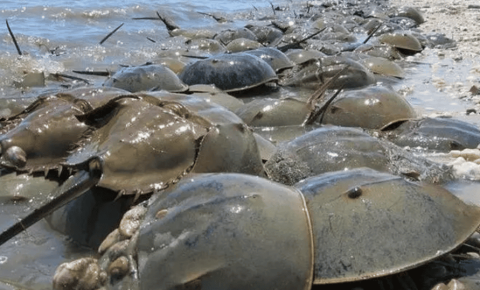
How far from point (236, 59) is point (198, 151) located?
2.83m

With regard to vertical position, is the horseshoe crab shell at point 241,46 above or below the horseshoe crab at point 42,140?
below

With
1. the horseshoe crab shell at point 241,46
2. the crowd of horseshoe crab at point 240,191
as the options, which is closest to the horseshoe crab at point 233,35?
the horseshoe crab shell at point 241,46

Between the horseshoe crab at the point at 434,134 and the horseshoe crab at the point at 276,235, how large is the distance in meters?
1.81

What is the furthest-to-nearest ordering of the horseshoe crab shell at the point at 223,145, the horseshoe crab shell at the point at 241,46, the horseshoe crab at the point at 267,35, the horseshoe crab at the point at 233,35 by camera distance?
the horseshoe crab at the point at 267,35 < the horseshoe crab at the point at 233,35 < the horseshoe crab shell at the point at 241,46 < the horseshoe crab shell at the point at 223,145

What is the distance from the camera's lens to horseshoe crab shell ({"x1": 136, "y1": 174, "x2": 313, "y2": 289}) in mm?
1502

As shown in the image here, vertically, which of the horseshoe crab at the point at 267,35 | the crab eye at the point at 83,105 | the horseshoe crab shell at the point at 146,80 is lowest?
the horseshoe crab at the point at 267,35

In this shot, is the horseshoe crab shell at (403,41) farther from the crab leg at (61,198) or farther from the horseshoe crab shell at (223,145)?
the crab leg at (61,198)

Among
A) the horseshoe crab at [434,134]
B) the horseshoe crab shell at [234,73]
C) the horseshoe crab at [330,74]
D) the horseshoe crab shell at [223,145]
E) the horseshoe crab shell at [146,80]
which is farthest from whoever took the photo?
the horseshoe crab at [330,74]

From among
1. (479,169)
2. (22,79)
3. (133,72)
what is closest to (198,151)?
(479,169)

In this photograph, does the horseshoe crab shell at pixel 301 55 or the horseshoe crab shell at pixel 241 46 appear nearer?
the horseshoe crab shell at pixel 301 55

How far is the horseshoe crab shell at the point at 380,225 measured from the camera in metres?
1.56

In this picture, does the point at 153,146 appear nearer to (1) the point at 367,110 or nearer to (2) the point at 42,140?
(2) the point at 42,140

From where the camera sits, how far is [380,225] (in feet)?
5.37

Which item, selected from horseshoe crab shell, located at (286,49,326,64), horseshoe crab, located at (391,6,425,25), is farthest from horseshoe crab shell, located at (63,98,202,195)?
horseshoe crab, located at (391,6,425,25)
